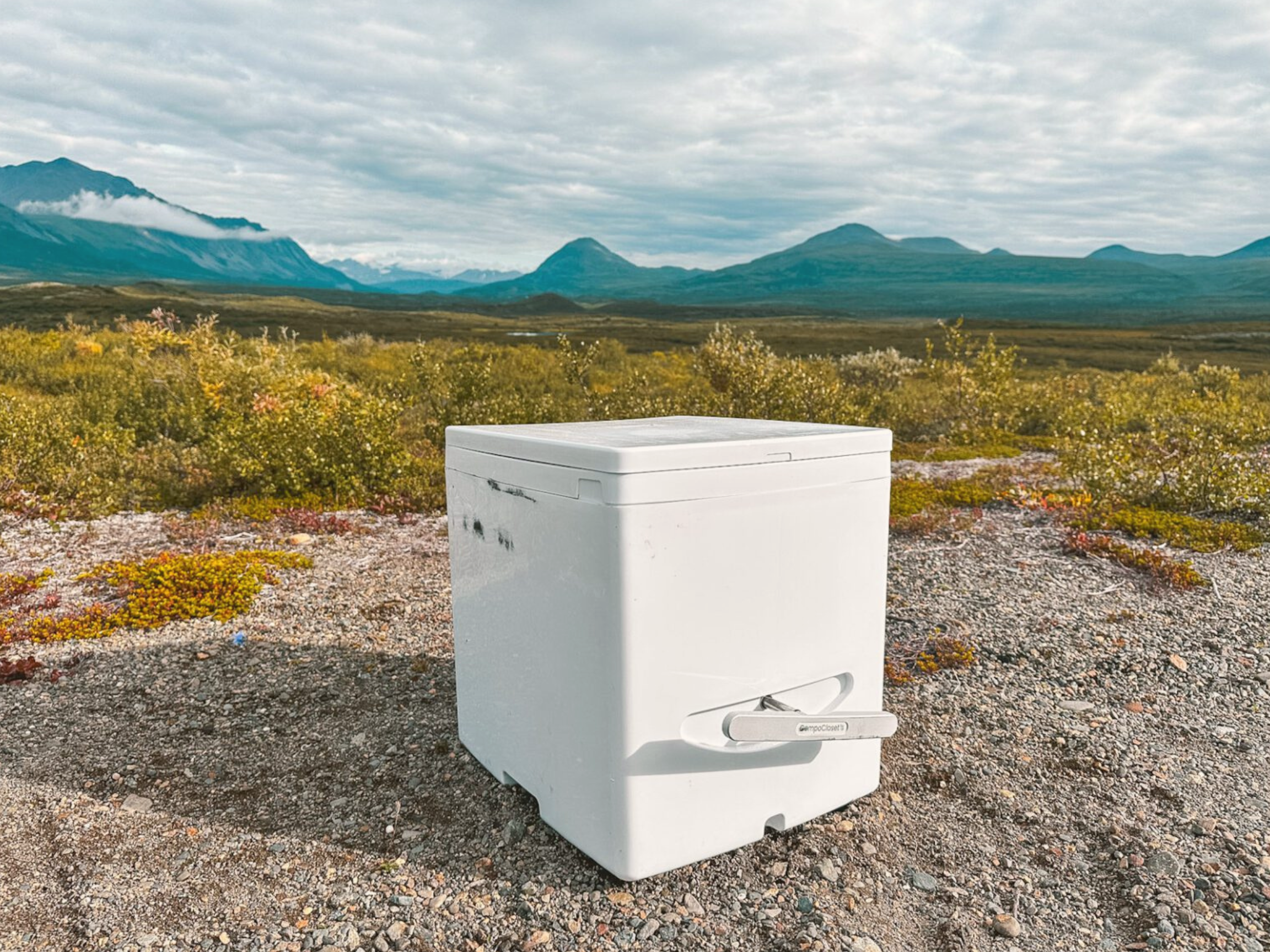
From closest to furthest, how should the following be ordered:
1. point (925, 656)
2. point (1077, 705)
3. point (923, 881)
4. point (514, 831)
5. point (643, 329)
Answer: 1. point (923, 881)
2. point (514, 831)
3. point (1077, 705)
4. point (925, 656)
5. point (643, 329)

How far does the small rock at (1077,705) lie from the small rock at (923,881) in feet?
5.31

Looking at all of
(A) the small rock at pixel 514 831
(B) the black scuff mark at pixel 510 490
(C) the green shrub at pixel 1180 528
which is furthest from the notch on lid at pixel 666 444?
(C) the green shrub at pixel 1180 528

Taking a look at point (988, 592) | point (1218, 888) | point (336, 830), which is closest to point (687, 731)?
point (336, 830)

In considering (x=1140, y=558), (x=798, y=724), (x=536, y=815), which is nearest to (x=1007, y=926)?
(x=798, y=724)

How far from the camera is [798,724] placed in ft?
8.16

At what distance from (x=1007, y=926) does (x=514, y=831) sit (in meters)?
1.61

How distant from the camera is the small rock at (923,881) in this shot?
257cm

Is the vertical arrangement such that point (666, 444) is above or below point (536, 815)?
above

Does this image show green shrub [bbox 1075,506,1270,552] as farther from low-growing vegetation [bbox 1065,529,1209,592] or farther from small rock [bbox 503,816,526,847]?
small rock [bbox 503,816,526,847]

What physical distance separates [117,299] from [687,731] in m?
69.4

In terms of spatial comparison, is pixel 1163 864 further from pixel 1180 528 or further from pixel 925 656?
pixel 1180 528

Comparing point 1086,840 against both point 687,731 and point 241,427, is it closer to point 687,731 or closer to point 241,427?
point 687,731

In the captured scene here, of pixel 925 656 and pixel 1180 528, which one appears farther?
pixel 1180 528

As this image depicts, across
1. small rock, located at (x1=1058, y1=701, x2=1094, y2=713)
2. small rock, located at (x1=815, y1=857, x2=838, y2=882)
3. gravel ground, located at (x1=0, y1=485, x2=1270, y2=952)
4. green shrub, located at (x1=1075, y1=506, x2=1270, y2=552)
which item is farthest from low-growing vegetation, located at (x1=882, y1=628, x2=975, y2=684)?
green shrub, located at (x1=1075, y1=506, x2=1270, y2=552)
